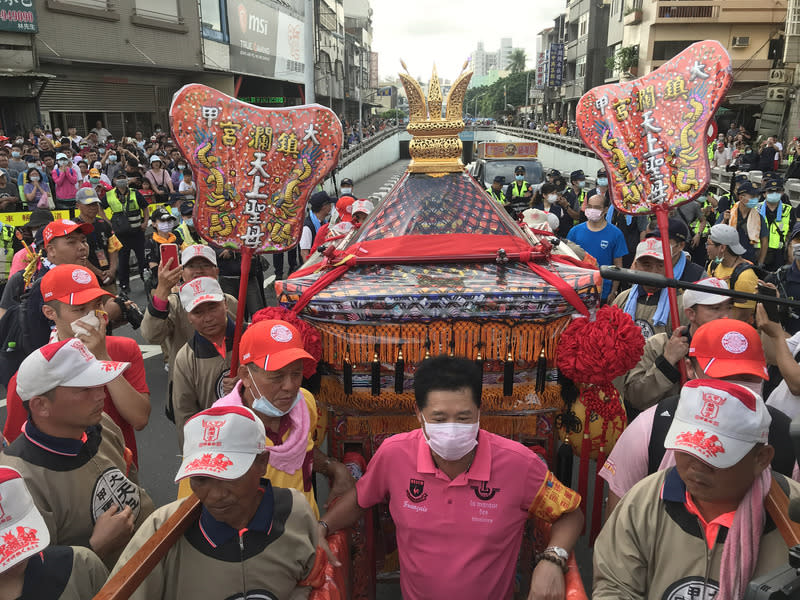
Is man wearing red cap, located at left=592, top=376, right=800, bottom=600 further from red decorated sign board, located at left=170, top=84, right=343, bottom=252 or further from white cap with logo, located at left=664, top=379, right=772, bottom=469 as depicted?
red decorated sign board, located at left=170, top=84, right=343, bottom=252

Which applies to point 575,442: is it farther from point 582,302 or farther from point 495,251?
point 495,251

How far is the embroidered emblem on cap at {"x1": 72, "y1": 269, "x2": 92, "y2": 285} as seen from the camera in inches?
132

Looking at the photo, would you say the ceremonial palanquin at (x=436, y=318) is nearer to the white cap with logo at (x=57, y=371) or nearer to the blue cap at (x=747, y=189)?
the white cap with logo at (x=57, y=371)

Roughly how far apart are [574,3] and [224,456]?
218 ft

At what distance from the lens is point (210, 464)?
185 cm

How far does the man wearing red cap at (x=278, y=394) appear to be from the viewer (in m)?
2.54

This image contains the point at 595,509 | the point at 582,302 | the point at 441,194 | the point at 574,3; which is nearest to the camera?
the point at 582,302

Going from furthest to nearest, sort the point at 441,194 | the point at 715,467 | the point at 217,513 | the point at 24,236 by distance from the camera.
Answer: the point at 24,236
the point at 441,194
the point at 217,513
the point at 715,467

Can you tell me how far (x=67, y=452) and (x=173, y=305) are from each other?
2038mm

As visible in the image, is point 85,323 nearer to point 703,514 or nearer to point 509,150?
point 703,514

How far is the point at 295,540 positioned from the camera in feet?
6.64

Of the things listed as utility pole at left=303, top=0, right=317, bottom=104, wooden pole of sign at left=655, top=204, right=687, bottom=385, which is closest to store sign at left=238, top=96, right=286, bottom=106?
utility pole at left=303, top=0, right=317, bottom=104

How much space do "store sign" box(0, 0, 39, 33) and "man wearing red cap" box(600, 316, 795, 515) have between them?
71.5 feet

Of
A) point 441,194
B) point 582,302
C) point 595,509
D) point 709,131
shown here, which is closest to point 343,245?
point 441,194
